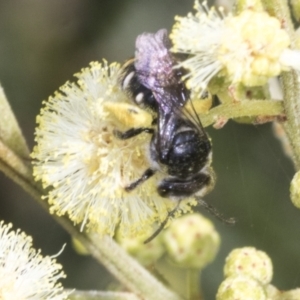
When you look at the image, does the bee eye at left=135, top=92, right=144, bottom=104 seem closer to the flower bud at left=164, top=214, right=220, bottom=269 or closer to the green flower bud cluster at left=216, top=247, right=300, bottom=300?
the green flower bud cluster at left=216, top=247, right=300, bottom=300

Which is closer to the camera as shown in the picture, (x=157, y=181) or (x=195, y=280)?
(x=157, y=181)

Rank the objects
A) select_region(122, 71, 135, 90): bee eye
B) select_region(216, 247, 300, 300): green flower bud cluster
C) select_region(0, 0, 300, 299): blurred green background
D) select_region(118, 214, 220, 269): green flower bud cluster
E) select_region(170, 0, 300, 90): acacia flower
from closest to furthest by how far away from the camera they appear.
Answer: select_region(170, 0, 300, 90): acacia flower, select_region(216, 247, 300, 300): green flower bud cluster, select_region(122, 71, 135, 90): bee eye, select_region(118, 214, 220, 269): green flower bud cluster, select_region(0, 0, 300, 299): blurred green background

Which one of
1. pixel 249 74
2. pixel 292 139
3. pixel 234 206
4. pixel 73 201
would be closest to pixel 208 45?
pixel 249 74

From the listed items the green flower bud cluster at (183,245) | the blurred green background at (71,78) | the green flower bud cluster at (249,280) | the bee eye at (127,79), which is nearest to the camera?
the green flower bud cluster at (249,280)

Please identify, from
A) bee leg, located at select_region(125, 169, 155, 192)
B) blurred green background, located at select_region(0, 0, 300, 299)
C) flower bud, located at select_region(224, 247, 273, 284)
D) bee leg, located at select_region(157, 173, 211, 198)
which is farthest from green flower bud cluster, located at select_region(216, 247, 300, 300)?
blurred green background, located at select_region(0, 0, 300, 299)

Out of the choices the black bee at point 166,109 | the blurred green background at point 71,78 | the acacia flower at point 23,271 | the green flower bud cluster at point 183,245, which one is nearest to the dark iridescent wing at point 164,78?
the black bee at point 166,109

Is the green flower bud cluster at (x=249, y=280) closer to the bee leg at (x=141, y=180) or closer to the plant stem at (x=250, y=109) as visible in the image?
the bee leg at (x=141, y=180)

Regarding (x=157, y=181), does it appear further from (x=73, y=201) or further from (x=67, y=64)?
(x=67, y=64)
